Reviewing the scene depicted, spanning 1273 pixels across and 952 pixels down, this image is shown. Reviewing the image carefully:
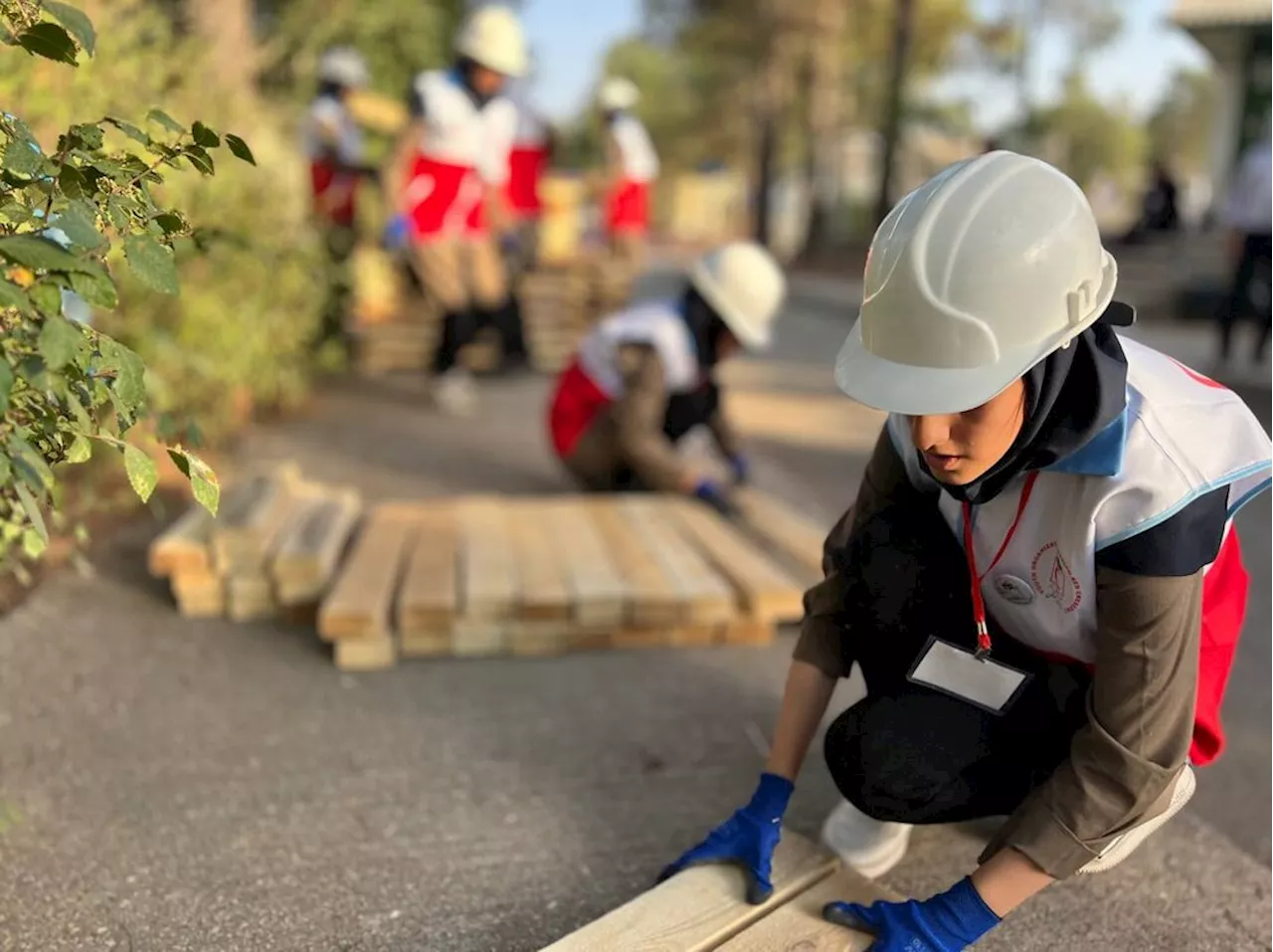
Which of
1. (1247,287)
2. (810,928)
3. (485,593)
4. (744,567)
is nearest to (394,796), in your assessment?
(485,593)

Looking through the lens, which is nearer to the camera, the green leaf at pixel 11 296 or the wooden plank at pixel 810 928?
the green leaf at pixel 11 296

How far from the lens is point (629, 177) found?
1024 cm

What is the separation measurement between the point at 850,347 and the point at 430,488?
3.62 meters

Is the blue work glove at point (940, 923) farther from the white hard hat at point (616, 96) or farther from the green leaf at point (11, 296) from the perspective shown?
the white hard hat at point (616, 96)

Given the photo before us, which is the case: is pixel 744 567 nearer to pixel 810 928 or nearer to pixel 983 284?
pixel 810 928

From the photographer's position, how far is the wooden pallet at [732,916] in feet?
6.23

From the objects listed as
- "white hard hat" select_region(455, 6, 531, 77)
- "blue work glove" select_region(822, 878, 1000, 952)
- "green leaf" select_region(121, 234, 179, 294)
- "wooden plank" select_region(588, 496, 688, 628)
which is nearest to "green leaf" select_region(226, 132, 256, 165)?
"green leaf" select_region(121, 234, 179, 294)

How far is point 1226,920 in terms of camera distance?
2209 millimetres

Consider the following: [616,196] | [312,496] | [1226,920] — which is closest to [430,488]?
[312,496]

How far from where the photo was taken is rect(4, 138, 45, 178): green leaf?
1.49m

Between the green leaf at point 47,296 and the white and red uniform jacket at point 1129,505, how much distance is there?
1358 mm

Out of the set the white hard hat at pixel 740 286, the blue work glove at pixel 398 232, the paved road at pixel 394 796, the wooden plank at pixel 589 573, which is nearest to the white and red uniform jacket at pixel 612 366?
the white hard hat at pixel 740 286

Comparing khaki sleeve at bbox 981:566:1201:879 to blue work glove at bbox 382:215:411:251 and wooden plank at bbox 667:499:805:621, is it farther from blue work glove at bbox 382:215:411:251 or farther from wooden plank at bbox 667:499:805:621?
blue work glove at bbox 382:215:411:251

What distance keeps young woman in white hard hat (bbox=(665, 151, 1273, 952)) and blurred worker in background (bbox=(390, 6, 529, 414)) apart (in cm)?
496
